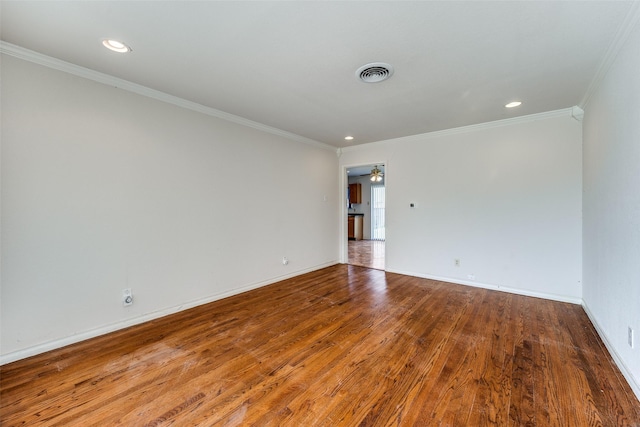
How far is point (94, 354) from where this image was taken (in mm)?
2127

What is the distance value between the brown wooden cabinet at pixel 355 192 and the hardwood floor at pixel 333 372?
6.91m

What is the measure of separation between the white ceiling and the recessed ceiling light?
50mm

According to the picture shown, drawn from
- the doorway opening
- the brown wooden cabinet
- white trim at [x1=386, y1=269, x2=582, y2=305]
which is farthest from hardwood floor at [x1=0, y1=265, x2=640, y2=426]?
the brown wooden cabinet

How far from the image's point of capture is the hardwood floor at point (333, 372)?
4.97 feet

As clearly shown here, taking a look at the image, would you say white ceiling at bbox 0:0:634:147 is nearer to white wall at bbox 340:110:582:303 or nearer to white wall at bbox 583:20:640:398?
white wall at bbox 583:20:640:398

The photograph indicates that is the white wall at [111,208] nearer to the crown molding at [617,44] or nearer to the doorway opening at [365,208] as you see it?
the crown molding at [617,44]

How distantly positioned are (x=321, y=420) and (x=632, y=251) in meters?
2.28

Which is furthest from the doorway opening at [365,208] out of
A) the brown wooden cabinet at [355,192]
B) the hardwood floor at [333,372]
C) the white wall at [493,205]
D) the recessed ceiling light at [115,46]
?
the recessed ceiling light at [115,46]

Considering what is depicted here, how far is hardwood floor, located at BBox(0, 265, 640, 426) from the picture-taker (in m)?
1.51

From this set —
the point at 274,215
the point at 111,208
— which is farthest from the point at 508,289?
the point at 111,208

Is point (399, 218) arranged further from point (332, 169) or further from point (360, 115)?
point (360, 115)

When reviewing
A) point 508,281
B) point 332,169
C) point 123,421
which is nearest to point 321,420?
point 123,421

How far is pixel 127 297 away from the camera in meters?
2.60

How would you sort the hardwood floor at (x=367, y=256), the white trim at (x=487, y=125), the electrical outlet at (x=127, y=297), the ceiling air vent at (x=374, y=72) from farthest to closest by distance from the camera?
the hardwood floor at (x=367, y=256) < the white trim at (x=487, y=125) < the electrical outlet at (x=127, y=297) < the ceiling air vent at (x=374, y=72)
